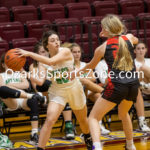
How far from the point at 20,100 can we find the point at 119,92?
2.17 meters

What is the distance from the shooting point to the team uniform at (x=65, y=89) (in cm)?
471

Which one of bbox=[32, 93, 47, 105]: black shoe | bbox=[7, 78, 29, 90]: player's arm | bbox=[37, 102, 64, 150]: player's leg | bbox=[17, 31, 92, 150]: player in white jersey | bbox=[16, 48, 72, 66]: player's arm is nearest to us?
bbox=[16, 48, 72, 66]: player's arm

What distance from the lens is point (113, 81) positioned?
4.12 metres

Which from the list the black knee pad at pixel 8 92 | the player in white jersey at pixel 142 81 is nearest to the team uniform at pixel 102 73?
the player in white jersey at pixel 142 81

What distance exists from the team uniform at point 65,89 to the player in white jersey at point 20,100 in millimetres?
960

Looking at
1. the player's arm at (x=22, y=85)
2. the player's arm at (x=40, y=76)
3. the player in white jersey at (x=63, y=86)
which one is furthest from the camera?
the player's arm at (x=22, y=85)

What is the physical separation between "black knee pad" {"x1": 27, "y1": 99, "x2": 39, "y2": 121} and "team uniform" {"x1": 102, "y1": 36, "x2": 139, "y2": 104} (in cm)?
172

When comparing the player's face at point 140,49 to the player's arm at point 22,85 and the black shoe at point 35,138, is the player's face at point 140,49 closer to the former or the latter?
the player's arm at point 22,85

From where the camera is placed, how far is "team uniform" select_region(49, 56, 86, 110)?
4707 millimetres

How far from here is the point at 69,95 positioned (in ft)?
15.5

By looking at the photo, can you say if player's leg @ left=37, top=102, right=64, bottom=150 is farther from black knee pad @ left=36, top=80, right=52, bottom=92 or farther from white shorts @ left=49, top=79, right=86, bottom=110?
black knee pad @ left=36, top=80, right=52, bottom=92

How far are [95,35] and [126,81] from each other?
12.3ft

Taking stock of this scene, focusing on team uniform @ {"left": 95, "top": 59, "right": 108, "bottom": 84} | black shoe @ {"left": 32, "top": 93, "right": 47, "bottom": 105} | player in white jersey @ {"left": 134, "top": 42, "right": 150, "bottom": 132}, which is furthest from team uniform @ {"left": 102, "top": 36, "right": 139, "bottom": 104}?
team uniform @ {"left": 95, "top": 59, "right": 108, "bottom": 84}

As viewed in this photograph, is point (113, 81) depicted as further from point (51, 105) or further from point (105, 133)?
point (105, 133)
